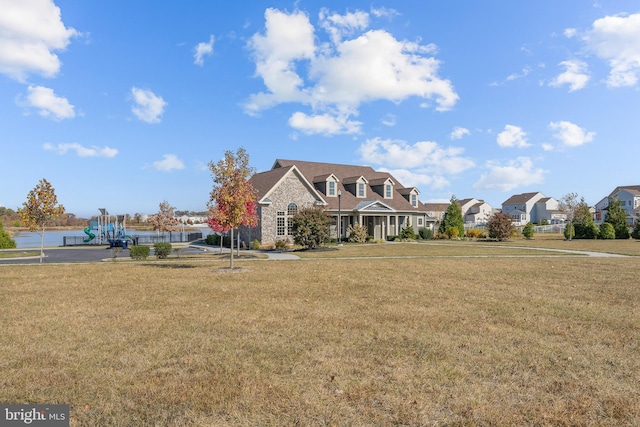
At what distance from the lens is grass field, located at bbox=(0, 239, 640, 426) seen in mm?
4387

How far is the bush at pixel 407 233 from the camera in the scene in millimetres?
40156

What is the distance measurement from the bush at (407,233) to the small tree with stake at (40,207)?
2941cm

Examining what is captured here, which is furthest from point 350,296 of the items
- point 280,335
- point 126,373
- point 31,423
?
point 31,423

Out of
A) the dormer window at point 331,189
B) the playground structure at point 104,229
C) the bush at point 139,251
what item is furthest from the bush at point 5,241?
the dormer window at point 331,189

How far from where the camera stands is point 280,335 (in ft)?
23.1

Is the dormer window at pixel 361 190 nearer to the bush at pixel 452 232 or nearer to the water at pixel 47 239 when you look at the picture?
→ the bush at pixel 452 232

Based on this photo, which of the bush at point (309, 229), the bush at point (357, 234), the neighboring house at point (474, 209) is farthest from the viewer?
the neighboring house at point (474, 209)

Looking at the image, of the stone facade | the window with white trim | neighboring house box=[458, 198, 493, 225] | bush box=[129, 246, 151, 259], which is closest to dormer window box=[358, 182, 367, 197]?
the stone facade

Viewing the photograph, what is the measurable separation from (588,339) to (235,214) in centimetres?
1209

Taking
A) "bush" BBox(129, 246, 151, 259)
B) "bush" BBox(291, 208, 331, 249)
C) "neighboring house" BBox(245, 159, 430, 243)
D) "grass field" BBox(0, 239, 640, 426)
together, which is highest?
"neighboring house" BBox(245, 159, 430, 243)

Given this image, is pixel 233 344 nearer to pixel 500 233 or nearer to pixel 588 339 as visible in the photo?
pixel 588 339

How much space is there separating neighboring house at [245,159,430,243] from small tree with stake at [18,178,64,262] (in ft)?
43.6

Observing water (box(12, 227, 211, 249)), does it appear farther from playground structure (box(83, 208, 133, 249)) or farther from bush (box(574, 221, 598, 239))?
bush (box(574, 221, 598, 239))

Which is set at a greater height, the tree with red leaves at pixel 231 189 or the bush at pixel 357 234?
the tree with red leaves at pixel 231 189
